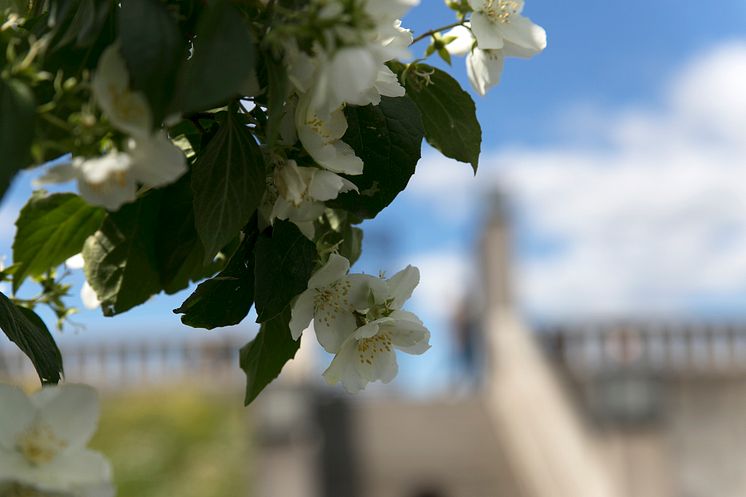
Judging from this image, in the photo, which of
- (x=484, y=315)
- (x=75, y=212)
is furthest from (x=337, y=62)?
(x=484, y=315)

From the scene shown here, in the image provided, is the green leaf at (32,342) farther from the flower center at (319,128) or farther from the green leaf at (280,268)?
the flower center at (319,128)

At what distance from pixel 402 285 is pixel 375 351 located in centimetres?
7

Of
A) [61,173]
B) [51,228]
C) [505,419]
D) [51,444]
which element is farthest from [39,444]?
[505,419]

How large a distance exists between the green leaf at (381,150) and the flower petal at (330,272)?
0.05 m

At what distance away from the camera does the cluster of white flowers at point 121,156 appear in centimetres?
69

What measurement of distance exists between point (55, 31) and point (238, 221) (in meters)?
0.21

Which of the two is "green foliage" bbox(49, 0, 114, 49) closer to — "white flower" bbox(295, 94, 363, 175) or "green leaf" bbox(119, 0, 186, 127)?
"green leaf" bbox(119, 0, 186, 127)

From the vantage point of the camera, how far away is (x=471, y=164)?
3.55 feet

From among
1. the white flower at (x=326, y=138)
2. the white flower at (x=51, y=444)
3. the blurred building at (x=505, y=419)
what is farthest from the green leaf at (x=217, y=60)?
the blurred building at (x=505, y=419)

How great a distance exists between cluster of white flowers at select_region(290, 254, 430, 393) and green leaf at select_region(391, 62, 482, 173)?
0.58 feet

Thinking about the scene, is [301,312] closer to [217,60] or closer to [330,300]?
[330,300]

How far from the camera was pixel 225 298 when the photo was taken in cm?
93

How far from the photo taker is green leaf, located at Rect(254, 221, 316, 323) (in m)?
0.88

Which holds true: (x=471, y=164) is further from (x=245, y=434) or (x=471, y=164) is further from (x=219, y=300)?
(x=245, y=434)
